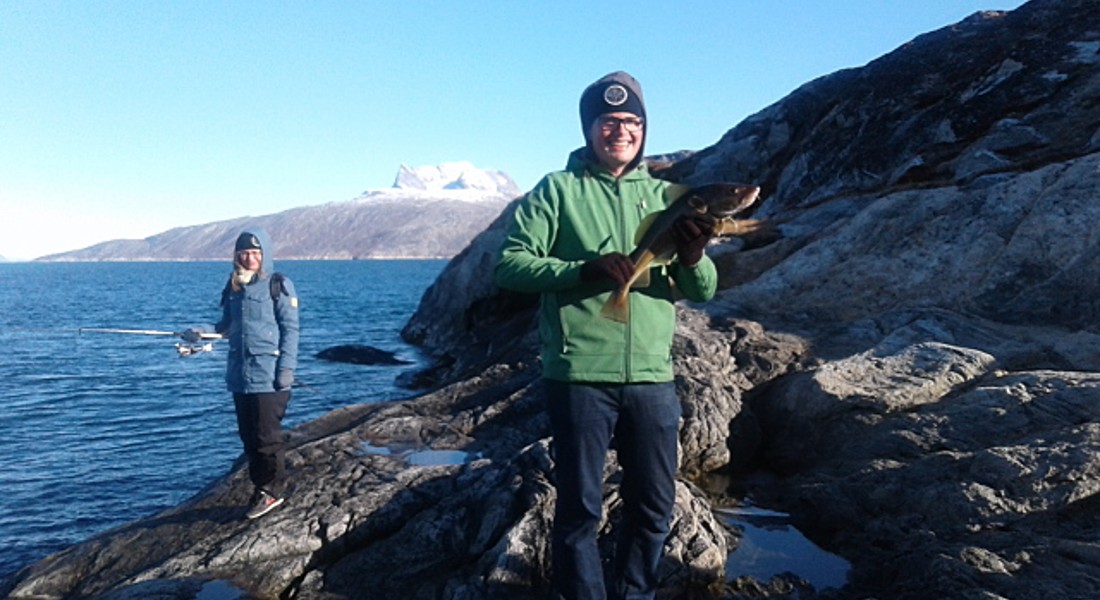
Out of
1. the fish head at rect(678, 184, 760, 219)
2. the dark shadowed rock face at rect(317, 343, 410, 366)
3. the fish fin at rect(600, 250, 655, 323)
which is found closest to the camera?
the fish head at rect(678, 184, 760, 219)

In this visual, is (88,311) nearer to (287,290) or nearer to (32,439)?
(32,439)

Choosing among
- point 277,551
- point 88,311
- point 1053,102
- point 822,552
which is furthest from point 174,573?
point 88,311

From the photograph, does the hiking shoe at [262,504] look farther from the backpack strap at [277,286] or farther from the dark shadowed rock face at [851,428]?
the backpack strap at [277,286]

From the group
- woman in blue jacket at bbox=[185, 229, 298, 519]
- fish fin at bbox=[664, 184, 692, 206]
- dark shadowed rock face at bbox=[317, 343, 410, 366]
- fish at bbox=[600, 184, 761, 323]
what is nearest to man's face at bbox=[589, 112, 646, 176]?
A: fish fin at bbox=[664, 184, 692, 206]

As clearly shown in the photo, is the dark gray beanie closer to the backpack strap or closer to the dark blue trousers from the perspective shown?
→ the dark blue trousers

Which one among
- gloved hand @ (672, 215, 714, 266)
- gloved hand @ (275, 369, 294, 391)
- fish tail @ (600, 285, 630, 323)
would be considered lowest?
gloved hand @ (275, 369, 294, 391)

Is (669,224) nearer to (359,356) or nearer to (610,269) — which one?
A: (610,269)

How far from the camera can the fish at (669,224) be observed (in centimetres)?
394

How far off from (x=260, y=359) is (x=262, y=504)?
1540mm

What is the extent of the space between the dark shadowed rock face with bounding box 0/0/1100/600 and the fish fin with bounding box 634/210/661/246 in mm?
2990

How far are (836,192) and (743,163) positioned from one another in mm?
5339

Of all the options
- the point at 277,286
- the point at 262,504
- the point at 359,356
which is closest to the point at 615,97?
the point at 277,286

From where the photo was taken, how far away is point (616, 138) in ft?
14.4

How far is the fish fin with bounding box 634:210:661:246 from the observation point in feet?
13.5
